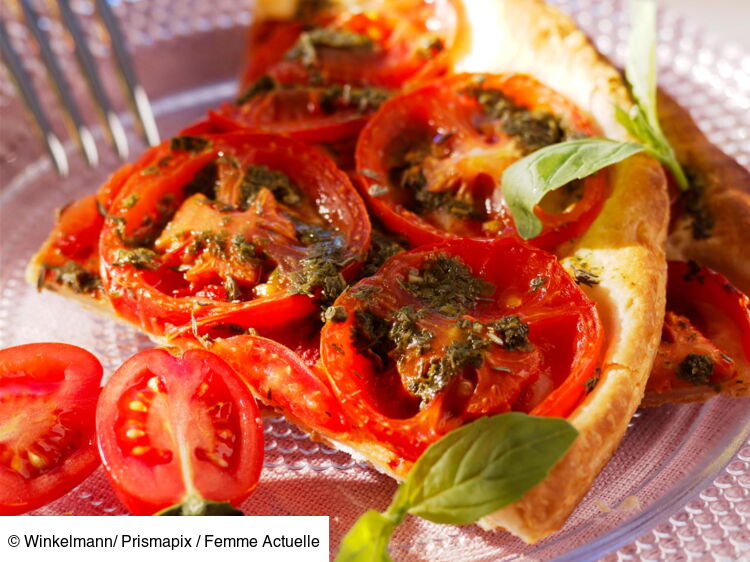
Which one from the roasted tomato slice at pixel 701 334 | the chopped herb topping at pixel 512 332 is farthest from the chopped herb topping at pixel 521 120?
the chopped herb topping at pixel 512 332

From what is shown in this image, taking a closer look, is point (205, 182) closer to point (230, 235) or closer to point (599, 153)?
point (230, 235)

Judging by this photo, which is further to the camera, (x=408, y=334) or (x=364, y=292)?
(x=364, y=292)

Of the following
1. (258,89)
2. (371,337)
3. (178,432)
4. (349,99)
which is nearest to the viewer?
(178,432)

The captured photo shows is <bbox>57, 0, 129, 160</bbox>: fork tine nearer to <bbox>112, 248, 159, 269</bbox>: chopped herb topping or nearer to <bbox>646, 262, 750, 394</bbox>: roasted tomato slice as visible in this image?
<bbox>112, 248, 159, 269</bbox>: chopped herb topping

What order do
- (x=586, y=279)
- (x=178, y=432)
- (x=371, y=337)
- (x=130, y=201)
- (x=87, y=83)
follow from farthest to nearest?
(x=87, y=83), (x=130, y=201), (x=586, y=279), (x=371, y=337), (x=178, y=432)

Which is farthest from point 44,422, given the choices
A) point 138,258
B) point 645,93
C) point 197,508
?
point 645,93

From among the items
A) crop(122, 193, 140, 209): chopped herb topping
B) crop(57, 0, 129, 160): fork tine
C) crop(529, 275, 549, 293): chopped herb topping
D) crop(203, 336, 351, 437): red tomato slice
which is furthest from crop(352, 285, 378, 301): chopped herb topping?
crop(57, 0, 129, 160): fork tine

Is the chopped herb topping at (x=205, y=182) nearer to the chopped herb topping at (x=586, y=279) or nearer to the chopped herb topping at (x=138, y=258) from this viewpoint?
the chopped herb topping at (x=138, y=258)
